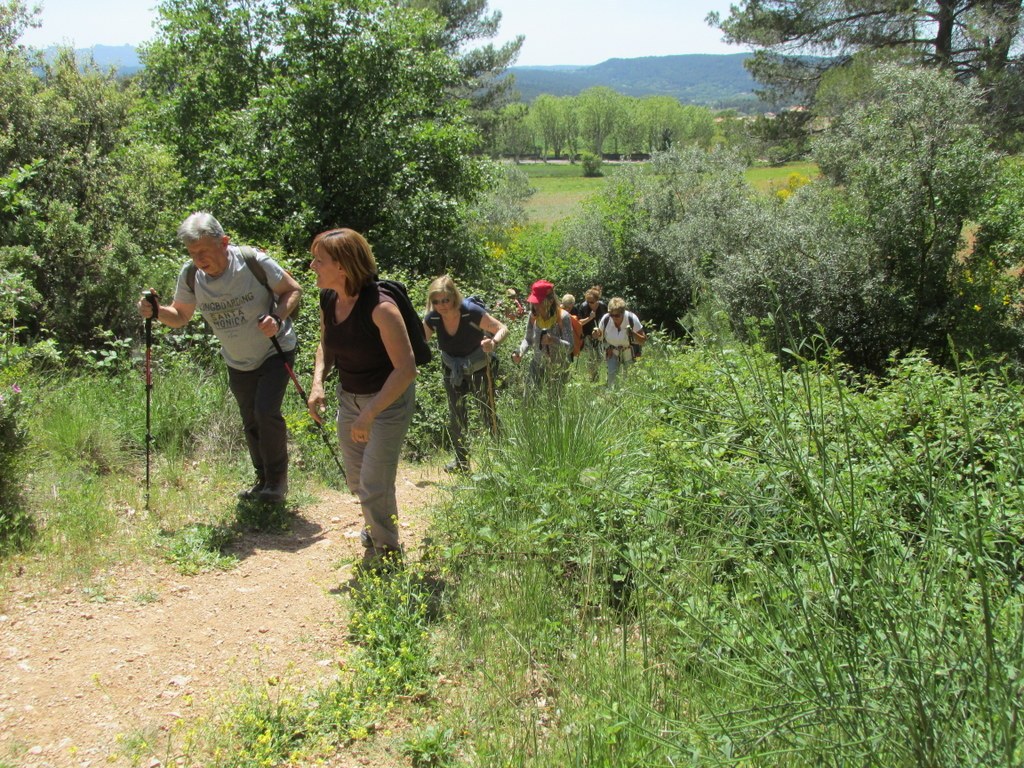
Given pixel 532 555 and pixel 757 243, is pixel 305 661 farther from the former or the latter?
pixel 757 243

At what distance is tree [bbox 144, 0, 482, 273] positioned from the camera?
40.0ft

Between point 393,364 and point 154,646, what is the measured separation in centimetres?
173

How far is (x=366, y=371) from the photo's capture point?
4121 mm

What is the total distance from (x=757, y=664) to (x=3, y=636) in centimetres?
342

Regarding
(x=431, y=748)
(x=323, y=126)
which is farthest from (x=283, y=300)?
(x=323, y=126)

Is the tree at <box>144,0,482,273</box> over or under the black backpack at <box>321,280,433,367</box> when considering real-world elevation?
over

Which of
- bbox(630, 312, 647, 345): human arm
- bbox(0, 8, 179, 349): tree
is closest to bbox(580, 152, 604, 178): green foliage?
bbox(0, 8, 179, 349): tree

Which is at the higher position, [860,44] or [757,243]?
[860,44]

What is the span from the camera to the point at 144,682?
327 cm

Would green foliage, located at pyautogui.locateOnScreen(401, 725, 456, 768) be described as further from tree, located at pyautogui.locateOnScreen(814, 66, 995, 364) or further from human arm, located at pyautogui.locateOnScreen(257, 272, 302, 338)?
tree, located at pyautogui.locateOnScreen(814, 66, 995, 364)

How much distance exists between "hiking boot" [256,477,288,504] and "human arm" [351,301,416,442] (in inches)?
59.0

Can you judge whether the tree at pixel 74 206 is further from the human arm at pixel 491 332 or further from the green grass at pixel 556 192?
the green grass at pixel 556 192

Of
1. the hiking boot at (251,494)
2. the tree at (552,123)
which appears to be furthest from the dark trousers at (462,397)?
the tree at (552,123)

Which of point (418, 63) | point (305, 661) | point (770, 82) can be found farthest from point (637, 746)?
point (770, 82)
